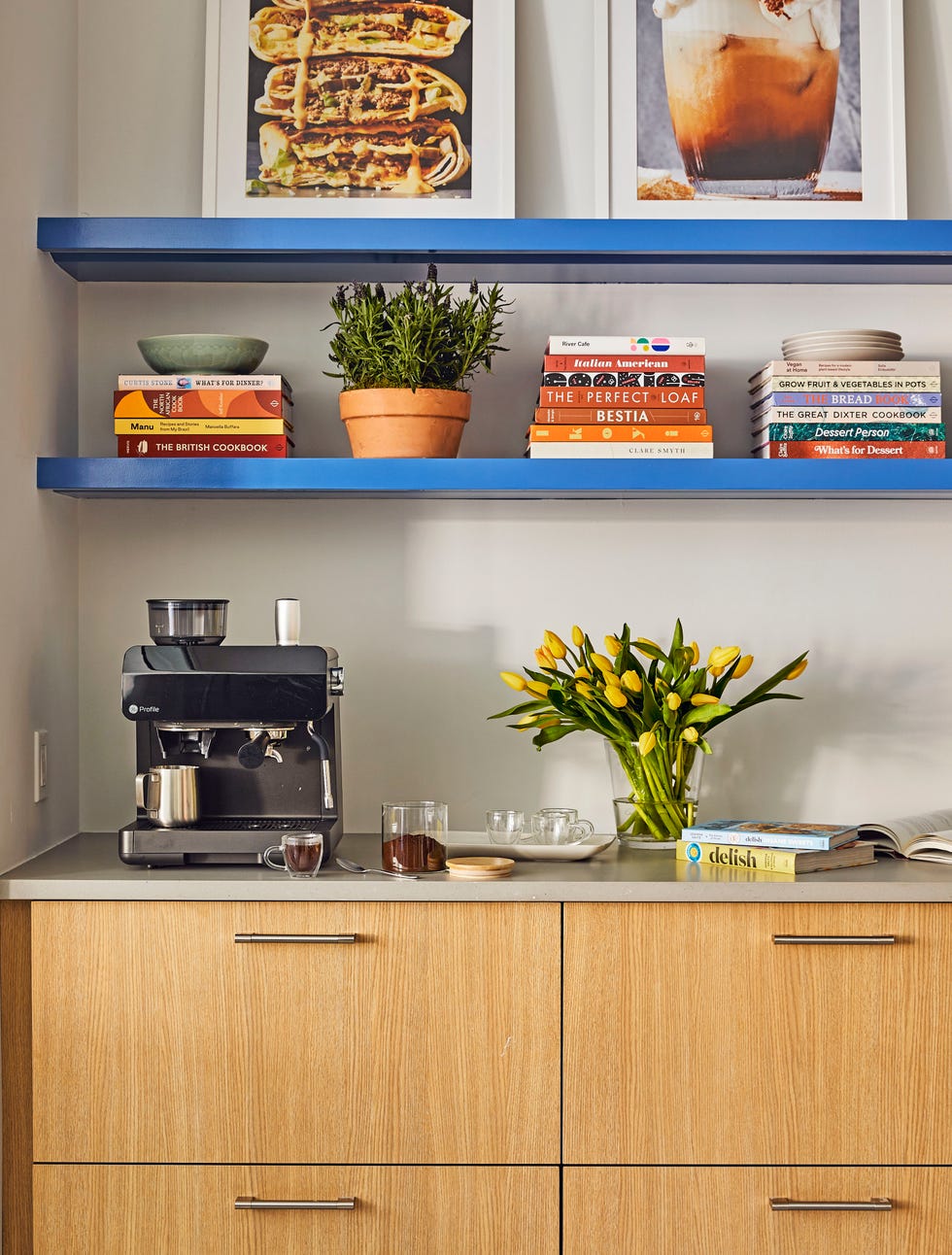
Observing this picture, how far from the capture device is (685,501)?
2273mm

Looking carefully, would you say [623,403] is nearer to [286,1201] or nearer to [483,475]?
[483,475]

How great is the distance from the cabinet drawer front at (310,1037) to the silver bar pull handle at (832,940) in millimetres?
326

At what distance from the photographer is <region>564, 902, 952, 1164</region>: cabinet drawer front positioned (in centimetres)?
176

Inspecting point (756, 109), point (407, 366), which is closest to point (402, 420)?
point (407, 366)

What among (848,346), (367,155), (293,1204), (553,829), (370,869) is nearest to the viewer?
(293,1204)

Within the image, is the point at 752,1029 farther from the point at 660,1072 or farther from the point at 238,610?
the point at 238,610

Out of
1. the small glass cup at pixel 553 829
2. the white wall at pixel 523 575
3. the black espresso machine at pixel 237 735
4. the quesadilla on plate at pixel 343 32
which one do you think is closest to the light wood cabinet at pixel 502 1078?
the black espresso machine at pixel 237 735

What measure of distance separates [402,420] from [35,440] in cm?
60

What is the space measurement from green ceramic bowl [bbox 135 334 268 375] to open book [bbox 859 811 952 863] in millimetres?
1292

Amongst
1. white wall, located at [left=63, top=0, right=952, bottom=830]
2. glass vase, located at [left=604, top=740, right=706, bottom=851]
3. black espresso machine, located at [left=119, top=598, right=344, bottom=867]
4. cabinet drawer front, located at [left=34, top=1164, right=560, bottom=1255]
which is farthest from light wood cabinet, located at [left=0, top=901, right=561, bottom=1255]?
white wall, located at [left=63, top=0, right=952, bottom=830]

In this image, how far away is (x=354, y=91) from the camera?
2221 mm

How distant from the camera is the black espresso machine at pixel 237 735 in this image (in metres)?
1.85

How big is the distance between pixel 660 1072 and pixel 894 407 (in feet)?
3.74

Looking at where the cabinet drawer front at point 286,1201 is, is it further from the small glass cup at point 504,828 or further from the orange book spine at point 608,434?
the orange book spine at point 608,434
